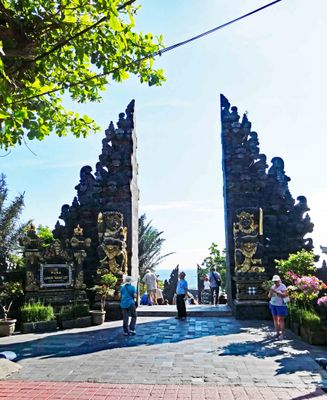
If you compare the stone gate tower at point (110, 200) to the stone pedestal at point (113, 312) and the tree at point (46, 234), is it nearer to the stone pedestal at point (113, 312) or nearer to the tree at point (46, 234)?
the tree at point (46, 234)

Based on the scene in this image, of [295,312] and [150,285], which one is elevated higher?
[150,285]

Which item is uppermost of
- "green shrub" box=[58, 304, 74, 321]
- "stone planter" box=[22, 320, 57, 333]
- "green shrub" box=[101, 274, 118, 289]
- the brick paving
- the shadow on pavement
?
"green shrub" box=[101, 274, 118, 289]

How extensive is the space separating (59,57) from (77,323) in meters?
8.47

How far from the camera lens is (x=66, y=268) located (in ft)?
42.5

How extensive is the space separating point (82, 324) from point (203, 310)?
4570 millimetres

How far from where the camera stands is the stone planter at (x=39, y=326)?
10.8 m

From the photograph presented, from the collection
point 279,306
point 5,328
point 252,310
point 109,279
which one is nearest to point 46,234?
point 109,279

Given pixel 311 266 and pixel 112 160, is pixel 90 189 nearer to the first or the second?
pixel 112 160

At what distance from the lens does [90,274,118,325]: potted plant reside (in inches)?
480

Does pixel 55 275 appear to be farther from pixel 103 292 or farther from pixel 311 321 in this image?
pixel 311 321

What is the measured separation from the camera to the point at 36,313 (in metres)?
11.3

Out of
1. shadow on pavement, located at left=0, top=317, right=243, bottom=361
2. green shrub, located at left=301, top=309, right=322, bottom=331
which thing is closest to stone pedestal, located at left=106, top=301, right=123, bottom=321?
shadow on pavement, located at left=0, top=317, right=243, bottom=361

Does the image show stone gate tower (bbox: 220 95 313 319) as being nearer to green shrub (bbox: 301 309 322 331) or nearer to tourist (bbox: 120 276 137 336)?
green shrub (bbox: 301 309 322 331)

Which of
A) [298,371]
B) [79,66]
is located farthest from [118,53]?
[298,371]
